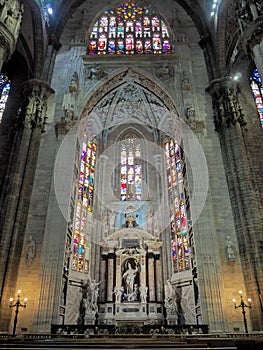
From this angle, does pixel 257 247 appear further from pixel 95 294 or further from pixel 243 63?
pixel 243 63

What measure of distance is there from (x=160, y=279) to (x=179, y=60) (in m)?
13.7

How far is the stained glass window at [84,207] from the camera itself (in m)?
16.9

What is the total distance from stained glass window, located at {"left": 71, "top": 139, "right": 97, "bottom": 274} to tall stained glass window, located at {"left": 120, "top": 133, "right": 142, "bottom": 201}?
270cm

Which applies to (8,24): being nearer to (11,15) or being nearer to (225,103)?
(11,15)

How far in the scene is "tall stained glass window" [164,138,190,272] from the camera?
A: 16969 mm

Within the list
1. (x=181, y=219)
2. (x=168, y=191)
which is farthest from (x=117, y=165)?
(x=181, y=219)

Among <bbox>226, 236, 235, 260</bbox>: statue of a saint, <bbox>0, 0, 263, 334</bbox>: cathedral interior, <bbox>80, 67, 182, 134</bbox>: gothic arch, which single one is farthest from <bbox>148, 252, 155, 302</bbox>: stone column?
<bbox>80, 67, 182, 134</bbox>: gothic arch

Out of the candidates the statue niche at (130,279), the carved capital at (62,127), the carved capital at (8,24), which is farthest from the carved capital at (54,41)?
the statue niche at (130,279)

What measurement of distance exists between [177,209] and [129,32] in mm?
13316

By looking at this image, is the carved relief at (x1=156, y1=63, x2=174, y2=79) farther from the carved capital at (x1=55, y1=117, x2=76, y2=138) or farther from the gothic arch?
the carved capital at (x1=55, y1=117, x2=76, y2=138)

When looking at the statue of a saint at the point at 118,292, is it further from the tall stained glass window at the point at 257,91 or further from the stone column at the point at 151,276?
the tall stained glass window at the point at 257,91

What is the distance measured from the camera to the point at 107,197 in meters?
21.1

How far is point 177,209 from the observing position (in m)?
18.5

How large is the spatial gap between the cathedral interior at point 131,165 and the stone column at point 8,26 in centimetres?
5
